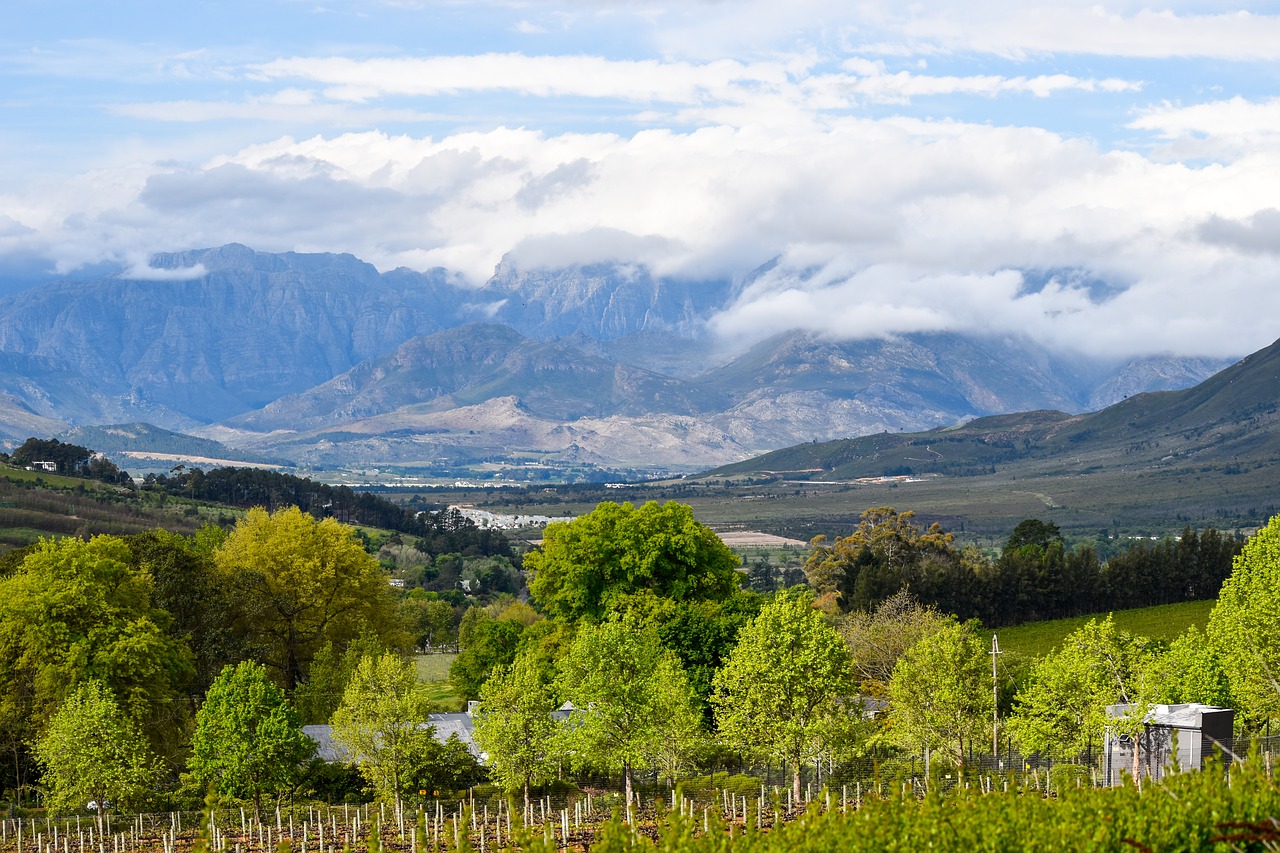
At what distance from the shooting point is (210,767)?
4838 cm

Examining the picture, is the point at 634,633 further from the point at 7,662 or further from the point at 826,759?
the point at 7,662

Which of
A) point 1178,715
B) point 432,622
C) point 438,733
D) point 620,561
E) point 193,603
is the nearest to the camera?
point 1178,715

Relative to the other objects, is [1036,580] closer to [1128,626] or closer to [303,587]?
[1128,626]

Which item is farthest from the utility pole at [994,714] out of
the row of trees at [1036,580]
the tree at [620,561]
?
the row of trees at [1036,580]

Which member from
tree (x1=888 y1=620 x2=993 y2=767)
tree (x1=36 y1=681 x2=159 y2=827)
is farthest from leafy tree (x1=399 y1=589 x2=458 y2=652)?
tree (x1=888 y1=620 x2=993 y2=767)

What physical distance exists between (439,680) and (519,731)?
5413cm

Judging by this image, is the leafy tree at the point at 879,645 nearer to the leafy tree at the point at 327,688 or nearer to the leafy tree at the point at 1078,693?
the leafy tree at the point at 1078,693

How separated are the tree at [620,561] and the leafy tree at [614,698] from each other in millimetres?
16251

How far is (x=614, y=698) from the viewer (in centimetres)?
5112

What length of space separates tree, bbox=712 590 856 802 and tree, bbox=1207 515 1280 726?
13.9 m

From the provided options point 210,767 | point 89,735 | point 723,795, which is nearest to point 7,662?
point 89,735

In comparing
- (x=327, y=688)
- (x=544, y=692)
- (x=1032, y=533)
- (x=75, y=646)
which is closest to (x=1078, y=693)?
(x=544, y=692)

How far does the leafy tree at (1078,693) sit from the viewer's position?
157 feet

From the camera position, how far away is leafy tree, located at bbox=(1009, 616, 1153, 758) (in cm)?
4775
